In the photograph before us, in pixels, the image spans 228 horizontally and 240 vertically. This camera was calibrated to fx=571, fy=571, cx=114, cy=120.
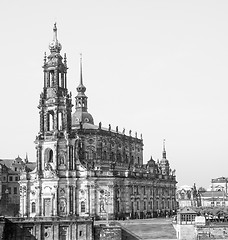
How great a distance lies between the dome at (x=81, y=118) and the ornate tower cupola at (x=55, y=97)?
993 centimetres

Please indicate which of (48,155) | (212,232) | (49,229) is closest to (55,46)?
(48,155)

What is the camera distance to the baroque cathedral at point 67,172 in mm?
80688

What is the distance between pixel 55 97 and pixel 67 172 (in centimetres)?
1112

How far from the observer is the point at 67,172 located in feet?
266

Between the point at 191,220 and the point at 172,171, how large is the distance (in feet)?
146

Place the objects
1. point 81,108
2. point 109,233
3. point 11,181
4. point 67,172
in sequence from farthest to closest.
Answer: point 11,181
point 81,108
point 67,172
point 109,233

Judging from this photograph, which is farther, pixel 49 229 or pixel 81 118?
pixel 81 118

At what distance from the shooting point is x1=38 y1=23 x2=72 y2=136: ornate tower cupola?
8294 centimetres

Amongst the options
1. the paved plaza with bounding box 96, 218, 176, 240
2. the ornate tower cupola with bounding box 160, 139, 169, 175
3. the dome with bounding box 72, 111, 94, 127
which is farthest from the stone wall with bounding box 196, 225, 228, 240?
the ornate tower cupola with bounding box 160, 139, 169, 175

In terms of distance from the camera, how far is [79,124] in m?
91.2

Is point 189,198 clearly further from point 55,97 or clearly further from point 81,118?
point 55,97

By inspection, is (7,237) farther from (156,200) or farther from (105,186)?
(156,200)

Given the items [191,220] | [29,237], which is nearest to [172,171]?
[191,220]

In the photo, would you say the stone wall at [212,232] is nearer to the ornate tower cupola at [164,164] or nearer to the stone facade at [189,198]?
the ornate tower cupola at [164,164]
